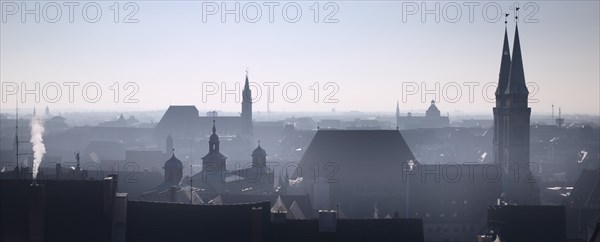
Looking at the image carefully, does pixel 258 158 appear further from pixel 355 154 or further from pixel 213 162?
pixel 355 154

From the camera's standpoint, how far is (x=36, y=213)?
22281 millimetres

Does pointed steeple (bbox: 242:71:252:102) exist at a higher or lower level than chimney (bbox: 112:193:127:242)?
higher

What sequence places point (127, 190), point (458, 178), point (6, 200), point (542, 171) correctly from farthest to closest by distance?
point (542, 171)
point (127, 190)
point (458, 178)
point (6, 200)

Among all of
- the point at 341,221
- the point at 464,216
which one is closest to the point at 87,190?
the point at 341,221

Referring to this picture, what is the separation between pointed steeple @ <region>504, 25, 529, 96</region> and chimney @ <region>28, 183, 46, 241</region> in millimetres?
44471

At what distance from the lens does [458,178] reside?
52906 millimetres

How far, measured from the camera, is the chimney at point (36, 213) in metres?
22.3

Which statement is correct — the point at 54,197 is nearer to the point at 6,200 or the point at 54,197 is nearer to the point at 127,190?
the point at 6,200

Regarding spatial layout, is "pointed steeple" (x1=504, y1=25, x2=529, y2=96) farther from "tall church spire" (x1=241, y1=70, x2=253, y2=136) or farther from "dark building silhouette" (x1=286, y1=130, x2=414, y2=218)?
"tall church spire" (x1=241, y1=70, x2=253, y2=136)

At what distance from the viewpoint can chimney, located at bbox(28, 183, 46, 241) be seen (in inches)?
877

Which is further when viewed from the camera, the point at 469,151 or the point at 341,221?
the point at 469,151

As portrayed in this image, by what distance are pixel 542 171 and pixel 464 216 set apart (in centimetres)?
4762

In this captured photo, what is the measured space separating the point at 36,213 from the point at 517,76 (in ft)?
148

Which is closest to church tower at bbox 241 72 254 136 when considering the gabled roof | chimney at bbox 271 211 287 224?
the gabled roof
